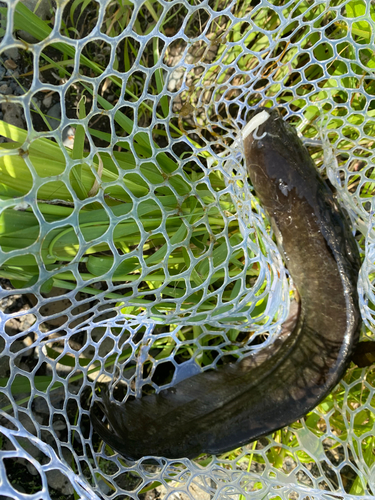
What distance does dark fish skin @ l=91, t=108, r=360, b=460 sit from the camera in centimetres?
144

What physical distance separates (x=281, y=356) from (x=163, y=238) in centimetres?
75

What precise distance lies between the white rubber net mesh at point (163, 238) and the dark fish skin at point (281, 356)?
0.08m

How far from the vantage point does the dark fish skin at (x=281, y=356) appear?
1.44 meters

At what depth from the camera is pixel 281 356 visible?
5.20ft

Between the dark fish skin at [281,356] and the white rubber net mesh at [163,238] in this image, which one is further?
the dark fish skin at [281,356]

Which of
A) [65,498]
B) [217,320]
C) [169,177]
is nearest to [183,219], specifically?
[169,177]

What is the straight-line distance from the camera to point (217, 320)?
155cm

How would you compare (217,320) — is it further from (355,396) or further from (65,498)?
(65,498)

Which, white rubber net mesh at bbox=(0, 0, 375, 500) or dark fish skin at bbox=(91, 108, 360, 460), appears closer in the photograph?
white rubber net mesh at bbox=(0, 0, 375, 500)

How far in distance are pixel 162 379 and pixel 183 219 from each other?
895mm

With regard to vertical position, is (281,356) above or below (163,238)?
below

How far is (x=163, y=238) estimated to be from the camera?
5.31ft

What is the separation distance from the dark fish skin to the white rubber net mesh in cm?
8

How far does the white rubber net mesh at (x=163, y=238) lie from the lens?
3.94 ft
